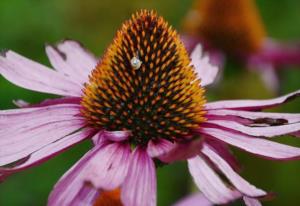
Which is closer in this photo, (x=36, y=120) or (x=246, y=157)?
(x=36, y=120)

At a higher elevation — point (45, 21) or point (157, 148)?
point (45, 21)

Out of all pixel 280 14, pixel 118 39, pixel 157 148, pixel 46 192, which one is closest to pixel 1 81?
pixel 46 192

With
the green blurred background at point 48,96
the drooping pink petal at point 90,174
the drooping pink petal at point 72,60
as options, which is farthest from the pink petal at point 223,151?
the green blurred background at point 48,96

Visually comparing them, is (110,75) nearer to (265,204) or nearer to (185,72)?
(185,72)

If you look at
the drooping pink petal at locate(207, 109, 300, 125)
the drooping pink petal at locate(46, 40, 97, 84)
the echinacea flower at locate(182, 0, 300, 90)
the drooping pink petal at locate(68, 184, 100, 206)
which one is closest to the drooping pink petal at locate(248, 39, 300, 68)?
the echinacea flower at locate(182, 0, 300, 90)

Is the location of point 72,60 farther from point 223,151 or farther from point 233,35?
point 233,35

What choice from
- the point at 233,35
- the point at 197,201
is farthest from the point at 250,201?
the point at 233,35

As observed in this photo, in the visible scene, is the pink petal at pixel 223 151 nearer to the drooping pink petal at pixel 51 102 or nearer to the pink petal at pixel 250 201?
the pink petal at pixel 250 201
